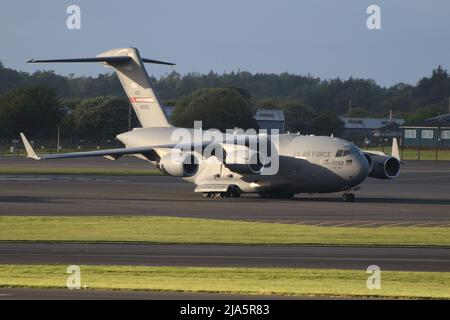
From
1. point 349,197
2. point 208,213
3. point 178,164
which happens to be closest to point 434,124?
point 349,197

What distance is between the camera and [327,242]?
33.9 m

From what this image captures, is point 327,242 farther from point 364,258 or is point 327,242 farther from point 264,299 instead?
point 264,299

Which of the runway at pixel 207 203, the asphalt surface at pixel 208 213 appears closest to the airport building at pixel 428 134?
the asphalt surface at pixel 208 213

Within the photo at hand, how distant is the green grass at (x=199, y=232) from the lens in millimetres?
34125

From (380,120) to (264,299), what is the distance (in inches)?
5936

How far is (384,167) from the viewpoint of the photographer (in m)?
54.4

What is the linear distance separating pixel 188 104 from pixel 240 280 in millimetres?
84246

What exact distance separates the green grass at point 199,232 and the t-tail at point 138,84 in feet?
59.0

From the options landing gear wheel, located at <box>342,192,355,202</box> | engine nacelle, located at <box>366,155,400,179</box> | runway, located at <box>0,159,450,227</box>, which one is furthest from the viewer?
engine nacelle, located at <box>366,155,400,179</box>

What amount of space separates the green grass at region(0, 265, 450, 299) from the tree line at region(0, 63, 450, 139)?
223 ft

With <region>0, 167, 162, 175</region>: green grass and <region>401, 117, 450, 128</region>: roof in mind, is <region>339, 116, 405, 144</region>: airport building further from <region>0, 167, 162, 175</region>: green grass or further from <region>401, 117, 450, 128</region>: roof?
<region>0, 167, 162, 175</region>: green grass

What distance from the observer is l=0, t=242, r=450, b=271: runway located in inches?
1101

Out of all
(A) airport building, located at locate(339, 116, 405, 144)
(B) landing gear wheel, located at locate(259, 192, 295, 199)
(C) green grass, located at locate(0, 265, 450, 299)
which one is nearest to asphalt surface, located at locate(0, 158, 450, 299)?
(B) landing gear wheel, located at locate(259, 192, 295, 199)
